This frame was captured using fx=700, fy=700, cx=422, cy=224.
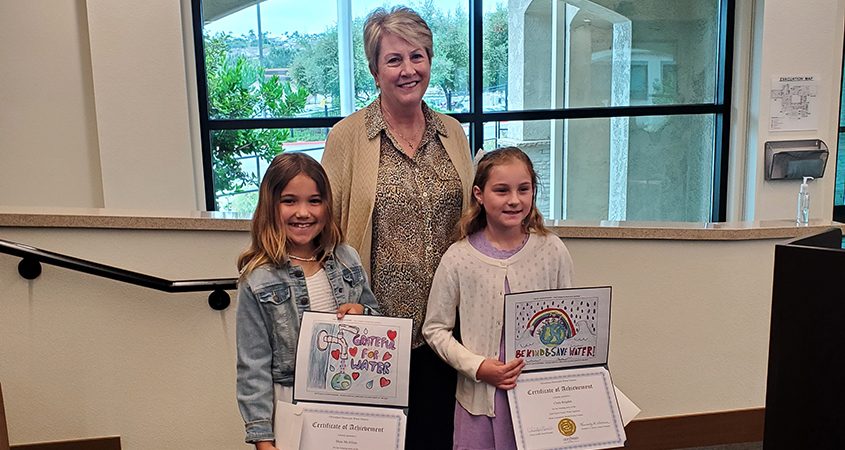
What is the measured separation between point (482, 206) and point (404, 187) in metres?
0.21

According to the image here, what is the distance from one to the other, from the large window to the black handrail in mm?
2261

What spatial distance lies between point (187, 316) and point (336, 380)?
1.02 m

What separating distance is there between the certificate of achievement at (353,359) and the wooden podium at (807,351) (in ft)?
2.60

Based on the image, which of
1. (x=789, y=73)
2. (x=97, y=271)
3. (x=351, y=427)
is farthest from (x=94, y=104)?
(x=789, y=73)

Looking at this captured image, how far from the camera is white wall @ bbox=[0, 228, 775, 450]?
2.31 m

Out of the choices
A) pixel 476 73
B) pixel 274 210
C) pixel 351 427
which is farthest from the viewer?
pixel 476 73

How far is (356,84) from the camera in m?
4.65

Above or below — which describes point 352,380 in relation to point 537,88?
below

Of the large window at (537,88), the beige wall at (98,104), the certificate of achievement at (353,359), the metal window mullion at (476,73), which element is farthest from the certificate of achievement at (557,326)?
the large window at (537,88)

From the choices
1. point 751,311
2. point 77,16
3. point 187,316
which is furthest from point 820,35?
point 77,16

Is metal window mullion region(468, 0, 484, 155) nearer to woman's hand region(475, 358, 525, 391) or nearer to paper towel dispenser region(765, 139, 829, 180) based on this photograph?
paper towel dispenser region(765, 139, 829, 180)

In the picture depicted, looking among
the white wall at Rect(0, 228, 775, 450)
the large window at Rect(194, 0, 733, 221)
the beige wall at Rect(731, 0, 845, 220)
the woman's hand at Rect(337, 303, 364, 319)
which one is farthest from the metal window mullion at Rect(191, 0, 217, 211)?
the beige wall at Rect(731, 0, 845, 220)

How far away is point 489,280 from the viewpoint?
1745 millimetres

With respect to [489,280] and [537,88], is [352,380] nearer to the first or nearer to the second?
[489,280]
